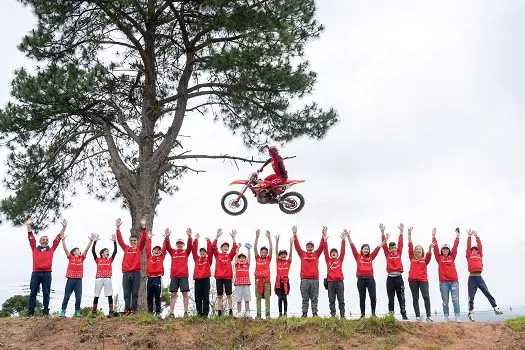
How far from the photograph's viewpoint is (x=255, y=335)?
1209 cm

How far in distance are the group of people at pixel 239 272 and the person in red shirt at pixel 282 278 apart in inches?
0.8

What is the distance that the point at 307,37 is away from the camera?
1745 cm

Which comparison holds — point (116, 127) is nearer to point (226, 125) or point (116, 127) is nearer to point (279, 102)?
point (226, 125)

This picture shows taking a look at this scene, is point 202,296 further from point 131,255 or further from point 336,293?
point 336,293

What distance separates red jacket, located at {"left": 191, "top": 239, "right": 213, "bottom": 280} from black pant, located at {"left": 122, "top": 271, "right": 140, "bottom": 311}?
4.07 ft

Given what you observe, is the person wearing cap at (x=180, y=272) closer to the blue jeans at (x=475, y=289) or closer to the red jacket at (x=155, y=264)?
the red jacket at (x=155, y=264)

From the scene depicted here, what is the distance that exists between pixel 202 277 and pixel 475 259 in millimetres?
5894

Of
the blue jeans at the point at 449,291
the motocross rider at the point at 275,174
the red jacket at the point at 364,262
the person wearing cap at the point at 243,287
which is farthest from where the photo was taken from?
the motocross rider at the point at 275,174

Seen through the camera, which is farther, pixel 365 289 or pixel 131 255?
pixel 131 255

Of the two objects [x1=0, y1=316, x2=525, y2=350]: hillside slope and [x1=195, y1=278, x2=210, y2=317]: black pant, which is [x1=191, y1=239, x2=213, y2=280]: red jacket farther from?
[x1=0, y1=316, x2=525, y2=350]: hillside slope

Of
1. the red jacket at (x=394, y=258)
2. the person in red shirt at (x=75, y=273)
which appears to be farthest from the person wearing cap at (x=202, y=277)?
the red jacket at (x=394, y=258)

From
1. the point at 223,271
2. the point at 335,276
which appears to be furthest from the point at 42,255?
the point at 335,276

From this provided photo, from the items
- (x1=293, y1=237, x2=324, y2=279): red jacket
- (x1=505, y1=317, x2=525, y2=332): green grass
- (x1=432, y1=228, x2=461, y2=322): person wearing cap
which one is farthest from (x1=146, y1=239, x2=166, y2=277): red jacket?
(x1=505, y1=317, x2=525, y2=332): green grass

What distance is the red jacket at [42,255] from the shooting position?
13.4 metres
